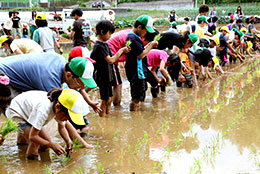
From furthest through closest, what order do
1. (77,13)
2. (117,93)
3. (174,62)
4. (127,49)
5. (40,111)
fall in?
1. (77,13)
2. (174,62)
3. (117,93)
4. (127,49)
5. (40,111)

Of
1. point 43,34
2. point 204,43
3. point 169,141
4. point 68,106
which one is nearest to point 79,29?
point 43,34

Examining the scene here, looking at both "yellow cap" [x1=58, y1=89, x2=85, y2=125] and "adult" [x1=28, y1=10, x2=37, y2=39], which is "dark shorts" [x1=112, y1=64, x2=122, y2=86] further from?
"adult" [x1=28, y1=10, x2=37, y2=39]

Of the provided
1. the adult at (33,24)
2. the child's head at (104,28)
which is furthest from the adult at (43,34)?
the child's head at (104,28)

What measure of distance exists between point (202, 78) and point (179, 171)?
549cm

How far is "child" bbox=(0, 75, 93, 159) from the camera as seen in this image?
3133mm

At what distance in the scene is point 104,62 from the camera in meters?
5.15

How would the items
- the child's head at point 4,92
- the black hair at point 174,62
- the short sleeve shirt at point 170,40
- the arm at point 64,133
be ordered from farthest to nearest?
the short sleeve shirt at point 170,40 → the black hair at point 174,62 → the arm at point 64,133 → the child's head at point 4,92

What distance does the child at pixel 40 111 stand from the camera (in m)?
3.13

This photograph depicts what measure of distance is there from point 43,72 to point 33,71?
12 centimetres

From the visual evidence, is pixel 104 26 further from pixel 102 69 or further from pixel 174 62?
pixel 174 62

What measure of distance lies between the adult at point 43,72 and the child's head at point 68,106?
341 millimetres

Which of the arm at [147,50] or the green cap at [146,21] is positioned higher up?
the green cap at [146,21]

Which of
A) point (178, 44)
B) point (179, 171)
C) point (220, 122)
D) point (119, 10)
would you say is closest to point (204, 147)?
point (179, 171)

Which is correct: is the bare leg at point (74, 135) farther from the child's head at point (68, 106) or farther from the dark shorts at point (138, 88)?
the dark shorts at point (138, 88)
